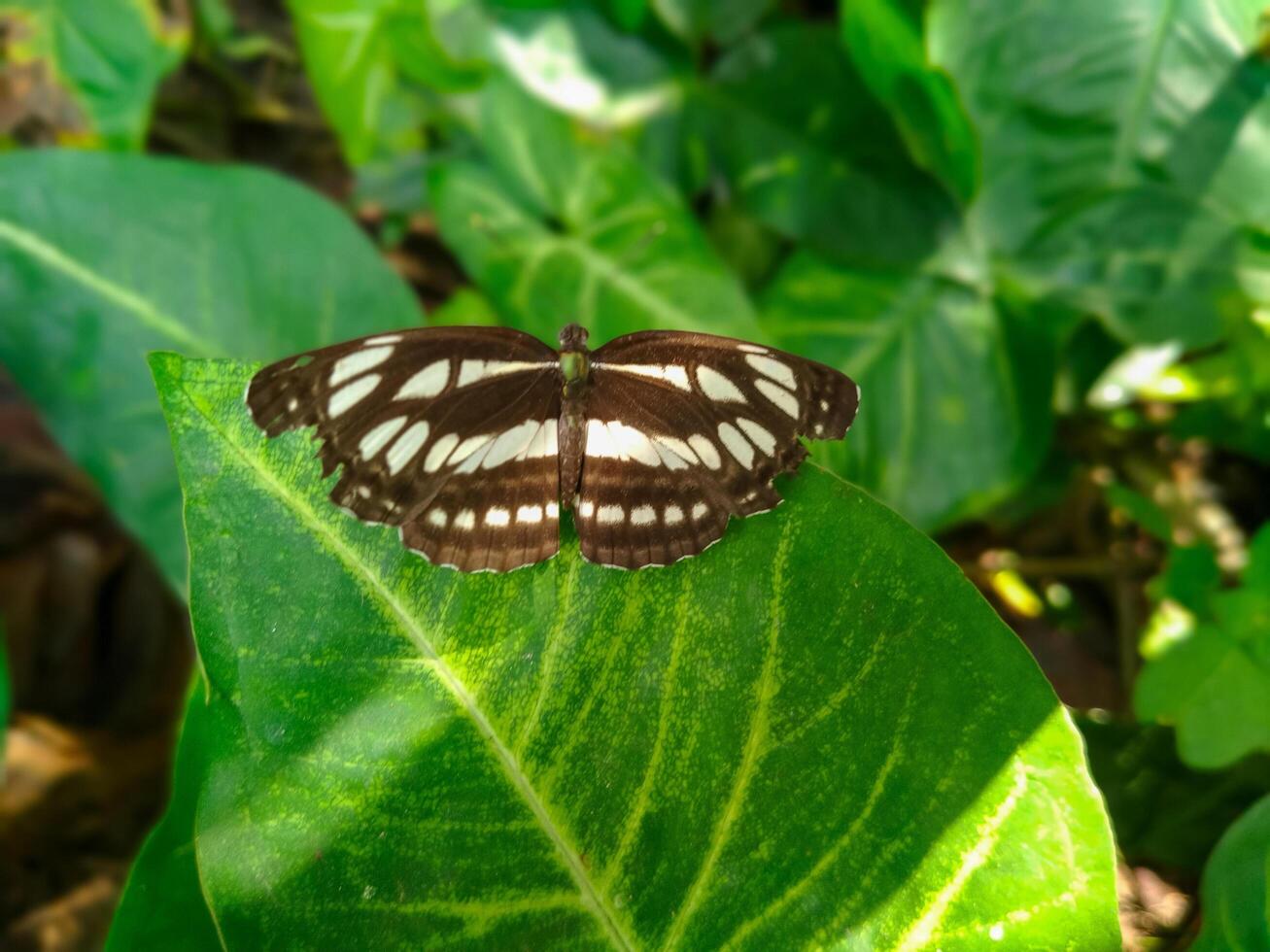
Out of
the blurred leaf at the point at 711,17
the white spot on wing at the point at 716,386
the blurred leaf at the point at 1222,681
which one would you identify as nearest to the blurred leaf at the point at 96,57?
the blurred leaf at the point at 711,17

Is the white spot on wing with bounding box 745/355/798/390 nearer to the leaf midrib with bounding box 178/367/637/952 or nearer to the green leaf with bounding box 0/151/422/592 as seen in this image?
the leaf midrib with bounding box 178/367/637/952

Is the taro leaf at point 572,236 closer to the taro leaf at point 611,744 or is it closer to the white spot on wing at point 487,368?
the white spot on wing at point 487,368

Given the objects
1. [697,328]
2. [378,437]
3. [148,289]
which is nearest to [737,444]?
[378,437]

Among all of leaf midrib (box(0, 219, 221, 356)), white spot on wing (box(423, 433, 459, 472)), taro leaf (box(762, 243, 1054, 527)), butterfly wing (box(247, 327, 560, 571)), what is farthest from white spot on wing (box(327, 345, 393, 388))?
taro leaf (box(762, 243, 1054, 527))

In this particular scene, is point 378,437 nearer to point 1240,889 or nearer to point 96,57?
point 1240,889

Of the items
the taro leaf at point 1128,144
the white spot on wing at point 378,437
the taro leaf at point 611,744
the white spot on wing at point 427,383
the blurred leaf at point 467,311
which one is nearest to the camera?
the taro leaf at point 611,744

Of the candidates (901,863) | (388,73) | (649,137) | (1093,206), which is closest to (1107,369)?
(1093,206)
